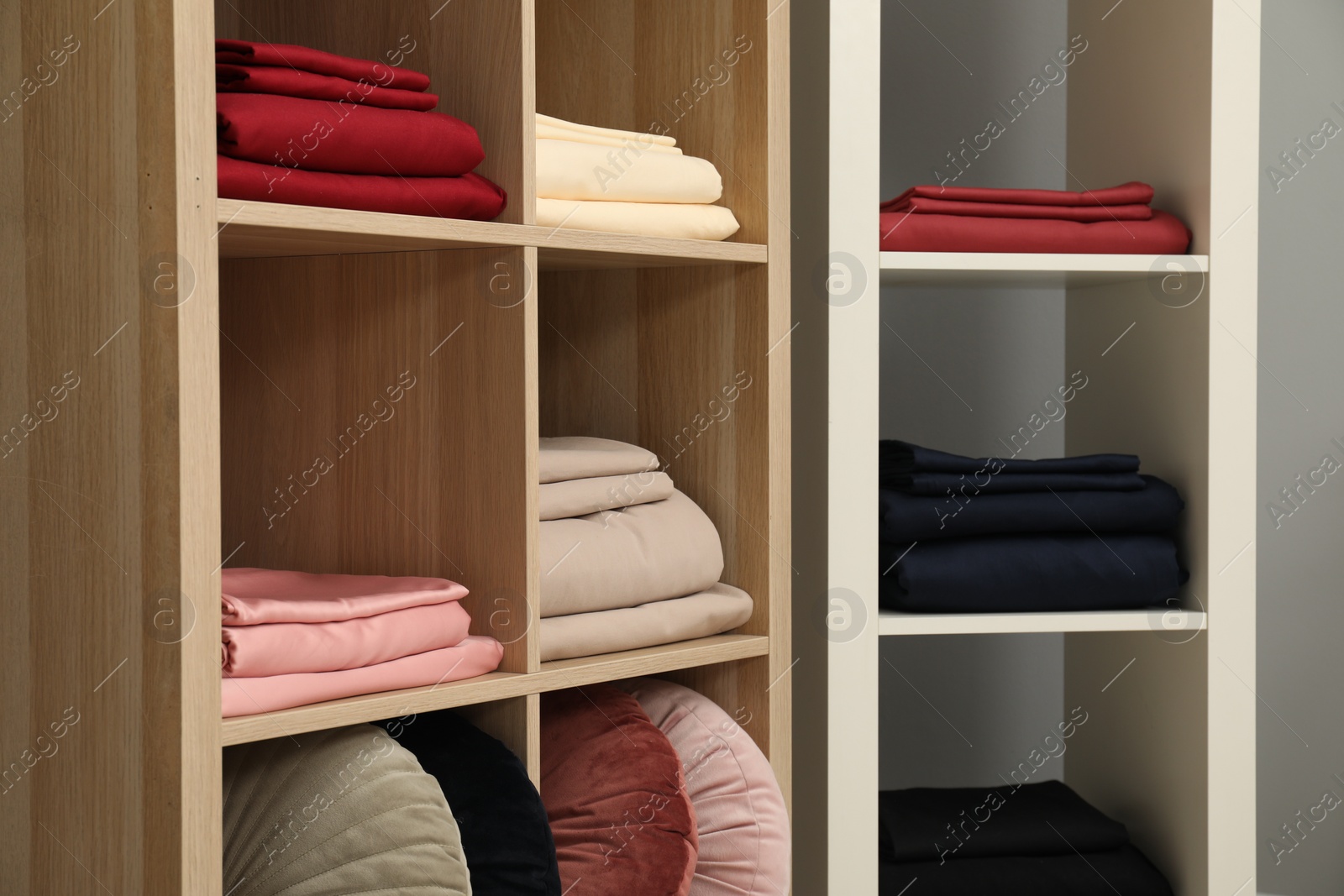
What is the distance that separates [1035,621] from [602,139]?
72 centimetres

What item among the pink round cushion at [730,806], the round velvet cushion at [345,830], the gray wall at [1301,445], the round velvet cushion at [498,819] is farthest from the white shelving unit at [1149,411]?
the gray wall at [1301,445]

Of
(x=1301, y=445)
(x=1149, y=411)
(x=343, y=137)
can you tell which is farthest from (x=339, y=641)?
(x=1301, y=445)

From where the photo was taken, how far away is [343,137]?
1080 mm

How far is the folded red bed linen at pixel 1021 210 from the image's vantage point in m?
1.45

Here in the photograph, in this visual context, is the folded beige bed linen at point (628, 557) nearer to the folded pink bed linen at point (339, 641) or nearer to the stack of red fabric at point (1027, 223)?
the folded pink bed linen at point (339, 641)

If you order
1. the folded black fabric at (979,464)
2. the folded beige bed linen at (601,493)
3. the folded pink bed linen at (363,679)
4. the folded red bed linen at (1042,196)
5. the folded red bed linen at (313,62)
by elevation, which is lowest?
the folded pink bed linen at (363,679)

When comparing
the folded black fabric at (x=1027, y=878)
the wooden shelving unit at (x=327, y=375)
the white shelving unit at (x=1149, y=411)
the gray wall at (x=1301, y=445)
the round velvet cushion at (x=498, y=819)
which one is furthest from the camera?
the gray wall at (x=1301, y=445)

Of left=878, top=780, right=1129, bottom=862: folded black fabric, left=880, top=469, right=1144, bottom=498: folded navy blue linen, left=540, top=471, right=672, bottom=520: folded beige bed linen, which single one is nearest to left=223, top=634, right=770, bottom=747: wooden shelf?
left=540, top=471, right=672, bottom=520: folded beige bed linen

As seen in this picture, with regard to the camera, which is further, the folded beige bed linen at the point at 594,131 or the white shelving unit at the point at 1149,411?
the white shelving unit at the point at 1149,411

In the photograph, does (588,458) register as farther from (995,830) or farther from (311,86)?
(995,830)

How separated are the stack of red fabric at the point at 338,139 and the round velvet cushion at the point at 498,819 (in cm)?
51

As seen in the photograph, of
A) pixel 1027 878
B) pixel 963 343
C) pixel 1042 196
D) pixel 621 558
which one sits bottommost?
pixel 1027 878

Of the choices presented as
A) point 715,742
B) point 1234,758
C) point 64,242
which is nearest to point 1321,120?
point 1234,758

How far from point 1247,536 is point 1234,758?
0.85 feet
